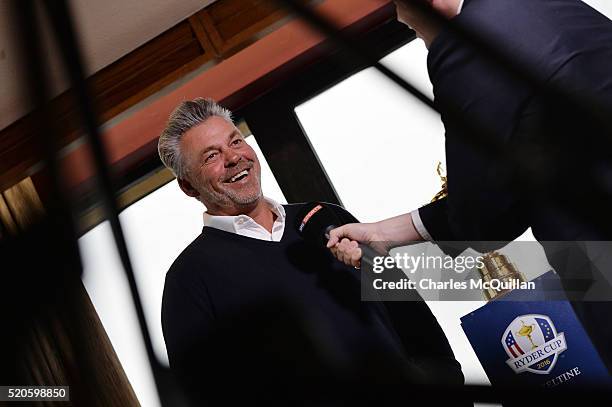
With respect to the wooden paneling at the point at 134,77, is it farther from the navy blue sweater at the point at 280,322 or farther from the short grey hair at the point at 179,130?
the navy blue sweater at the point at 280,322

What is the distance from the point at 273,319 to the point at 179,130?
1.82 ft

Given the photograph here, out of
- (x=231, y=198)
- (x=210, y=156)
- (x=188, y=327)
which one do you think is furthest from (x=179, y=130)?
(x=188, y=327)

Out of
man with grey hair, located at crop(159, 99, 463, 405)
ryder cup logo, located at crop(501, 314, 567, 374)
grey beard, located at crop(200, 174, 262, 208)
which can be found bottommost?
ryder cup logo, located at crop(501, 314, 567, 374)

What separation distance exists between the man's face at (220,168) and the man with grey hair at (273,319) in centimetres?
2

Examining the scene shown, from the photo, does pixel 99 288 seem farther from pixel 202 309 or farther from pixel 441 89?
pixel 441 89

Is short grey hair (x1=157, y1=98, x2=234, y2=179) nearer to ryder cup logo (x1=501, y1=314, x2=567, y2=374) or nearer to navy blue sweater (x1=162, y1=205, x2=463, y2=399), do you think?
navy blue sweater (x1=162, y1=205, x2=463, y2=399)

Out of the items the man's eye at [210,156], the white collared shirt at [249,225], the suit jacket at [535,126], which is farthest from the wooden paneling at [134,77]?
the suit jacket at [535,126]

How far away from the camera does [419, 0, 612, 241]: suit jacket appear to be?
20cm

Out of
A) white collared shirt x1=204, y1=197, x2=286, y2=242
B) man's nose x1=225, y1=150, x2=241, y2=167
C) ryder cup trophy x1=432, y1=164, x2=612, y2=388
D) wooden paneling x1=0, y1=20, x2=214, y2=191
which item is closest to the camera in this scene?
ryder cup trophy x1=432, y1=164, x2=612, y2=388

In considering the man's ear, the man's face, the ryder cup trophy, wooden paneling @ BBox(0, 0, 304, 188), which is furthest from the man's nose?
wooden paneling @ BBox(0, 0, 304, 188)

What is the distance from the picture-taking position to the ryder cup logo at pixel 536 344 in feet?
3.58

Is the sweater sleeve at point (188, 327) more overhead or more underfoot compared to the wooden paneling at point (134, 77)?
more underfoot

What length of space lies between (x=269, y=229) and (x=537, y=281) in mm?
564

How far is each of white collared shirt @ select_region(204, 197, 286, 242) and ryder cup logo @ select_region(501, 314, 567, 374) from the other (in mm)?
482
